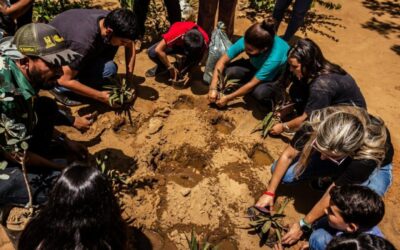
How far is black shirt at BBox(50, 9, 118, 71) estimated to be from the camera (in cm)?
307

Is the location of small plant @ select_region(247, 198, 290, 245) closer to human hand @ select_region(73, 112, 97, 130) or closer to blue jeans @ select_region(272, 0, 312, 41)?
human hand @ select_region(73, 112, 97, 130)

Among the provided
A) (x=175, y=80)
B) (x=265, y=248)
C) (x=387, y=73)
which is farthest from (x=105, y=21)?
(x=387, y=73)

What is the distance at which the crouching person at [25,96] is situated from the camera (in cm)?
201

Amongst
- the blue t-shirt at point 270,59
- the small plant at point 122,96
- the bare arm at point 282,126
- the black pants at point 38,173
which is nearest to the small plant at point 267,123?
the bare arm at point 282,126

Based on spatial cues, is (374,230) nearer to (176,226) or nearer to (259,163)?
(259,163)

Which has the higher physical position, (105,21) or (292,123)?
(105,21)

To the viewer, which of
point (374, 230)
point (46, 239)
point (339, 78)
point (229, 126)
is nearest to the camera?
point (46, 239)

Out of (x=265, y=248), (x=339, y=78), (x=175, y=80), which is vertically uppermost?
(x=339, y=78)

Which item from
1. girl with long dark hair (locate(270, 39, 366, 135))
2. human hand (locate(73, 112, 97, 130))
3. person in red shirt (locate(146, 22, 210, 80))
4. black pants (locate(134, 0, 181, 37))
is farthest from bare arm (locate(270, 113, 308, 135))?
black pants (locate(134, 0, 181, 37))

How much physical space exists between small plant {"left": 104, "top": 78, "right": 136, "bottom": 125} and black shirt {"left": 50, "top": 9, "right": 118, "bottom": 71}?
40 cm

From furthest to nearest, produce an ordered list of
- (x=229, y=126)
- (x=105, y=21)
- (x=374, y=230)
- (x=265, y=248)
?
1. (x=229, y=126)
2. (x=105, y=21)
3. (x=265, y=248)
4. (x=374, y=230)

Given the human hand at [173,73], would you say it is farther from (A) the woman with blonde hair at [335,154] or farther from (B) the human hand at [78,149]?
(A) the woman with blonde hair at [335,154]

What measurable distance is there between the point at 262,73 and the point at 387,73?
2094 mm

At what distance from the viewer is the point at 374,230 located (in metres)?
2.45
